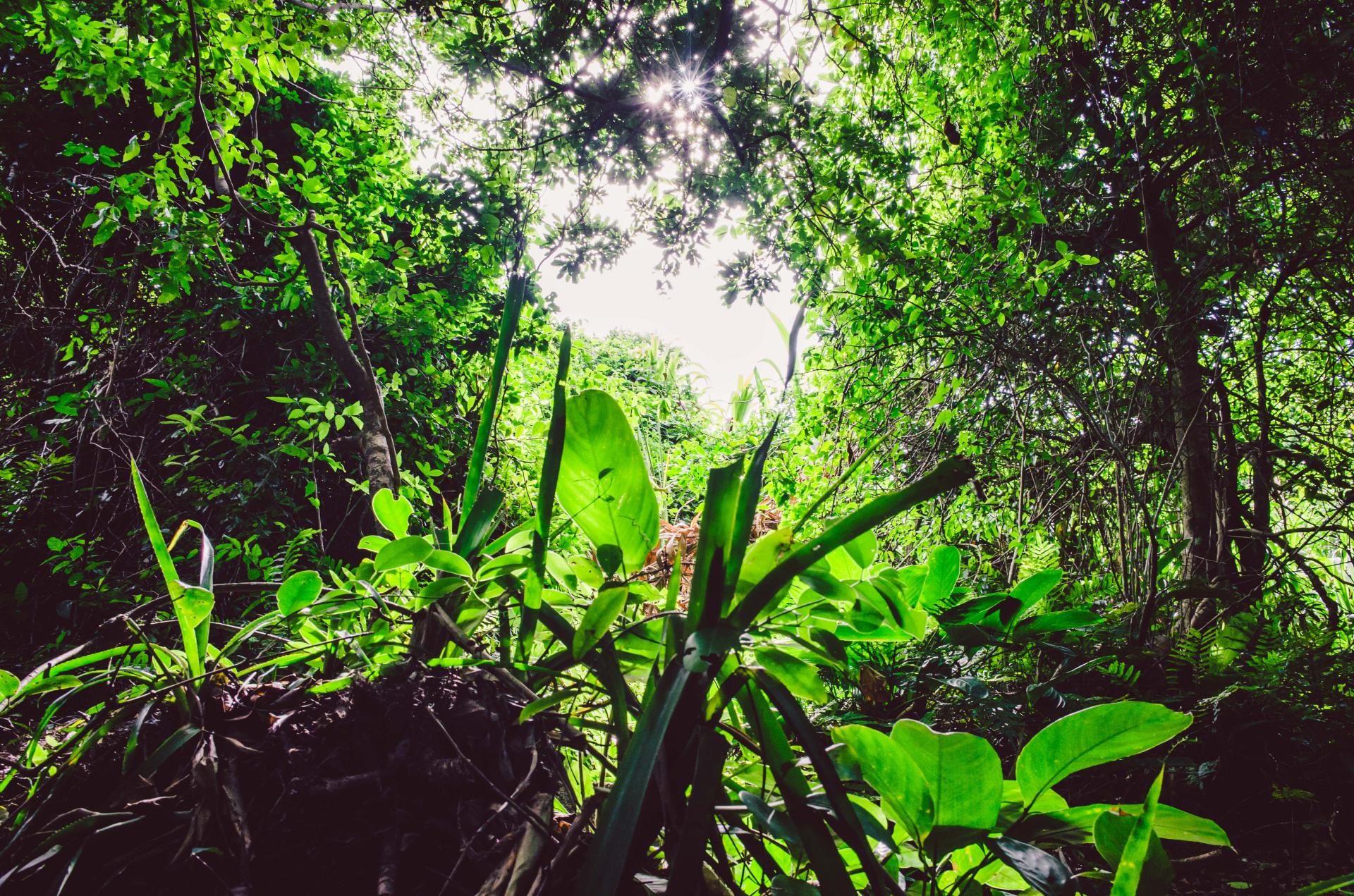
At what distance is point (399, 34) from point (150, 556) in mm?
2883

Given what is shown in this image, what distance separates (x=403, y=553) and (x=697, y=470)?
3.19 m

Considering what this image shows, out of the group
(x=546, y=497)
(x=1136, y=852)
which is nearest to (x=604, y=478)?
(x=546, y=497)

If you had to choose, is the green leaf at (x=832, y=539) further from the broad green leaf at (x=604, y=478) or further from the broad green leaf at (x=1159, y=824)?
the broad green leaf at (x=1159, y=824)

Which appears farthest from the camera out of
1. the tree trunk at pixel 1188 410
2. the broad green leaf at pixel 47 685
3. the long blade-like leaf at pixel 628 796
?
the tree trunk at pixel 1188 410

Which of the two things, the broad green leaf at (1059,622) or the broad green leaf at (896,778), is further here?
the broad green leaf at (1059,622)

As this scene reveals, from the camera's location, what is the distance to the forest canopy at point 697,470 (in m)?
0.39

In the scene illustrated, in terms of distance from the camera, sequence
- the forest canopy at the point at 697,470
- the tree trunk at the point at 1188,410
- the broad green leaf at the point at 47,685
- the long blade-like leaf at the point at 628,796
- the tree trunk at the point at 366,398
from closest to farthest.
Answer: the long blade-like leaf at the point at 628,796 → the forest canopy at the point at 697,470 → the broad green leaf at the point at 47,685 → the tree trunk at the point at 366,398 → the tree trunk at the point at 1188,410

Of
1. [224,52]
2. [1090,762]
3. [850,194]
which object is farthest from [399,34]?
[1090,762]

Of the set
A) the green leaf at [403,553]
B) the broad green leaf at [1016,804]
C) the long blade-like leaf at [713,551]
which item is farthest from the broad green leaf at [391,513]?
the broad green leaf at [1016,804]

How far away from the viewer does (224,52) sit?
5.92 feet

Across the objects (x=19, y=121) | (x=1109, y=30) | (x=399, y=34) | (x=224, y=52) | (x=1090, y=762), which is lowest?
(x=1090, y=762)

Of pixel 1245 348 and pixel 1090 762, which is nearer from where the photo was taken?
pixel 1090 762

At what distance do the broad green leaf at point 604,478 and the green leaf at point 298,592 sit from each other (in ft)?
0.73

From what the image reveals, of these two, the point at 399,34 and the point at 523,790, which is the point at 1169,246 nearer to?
the point at 523,790
